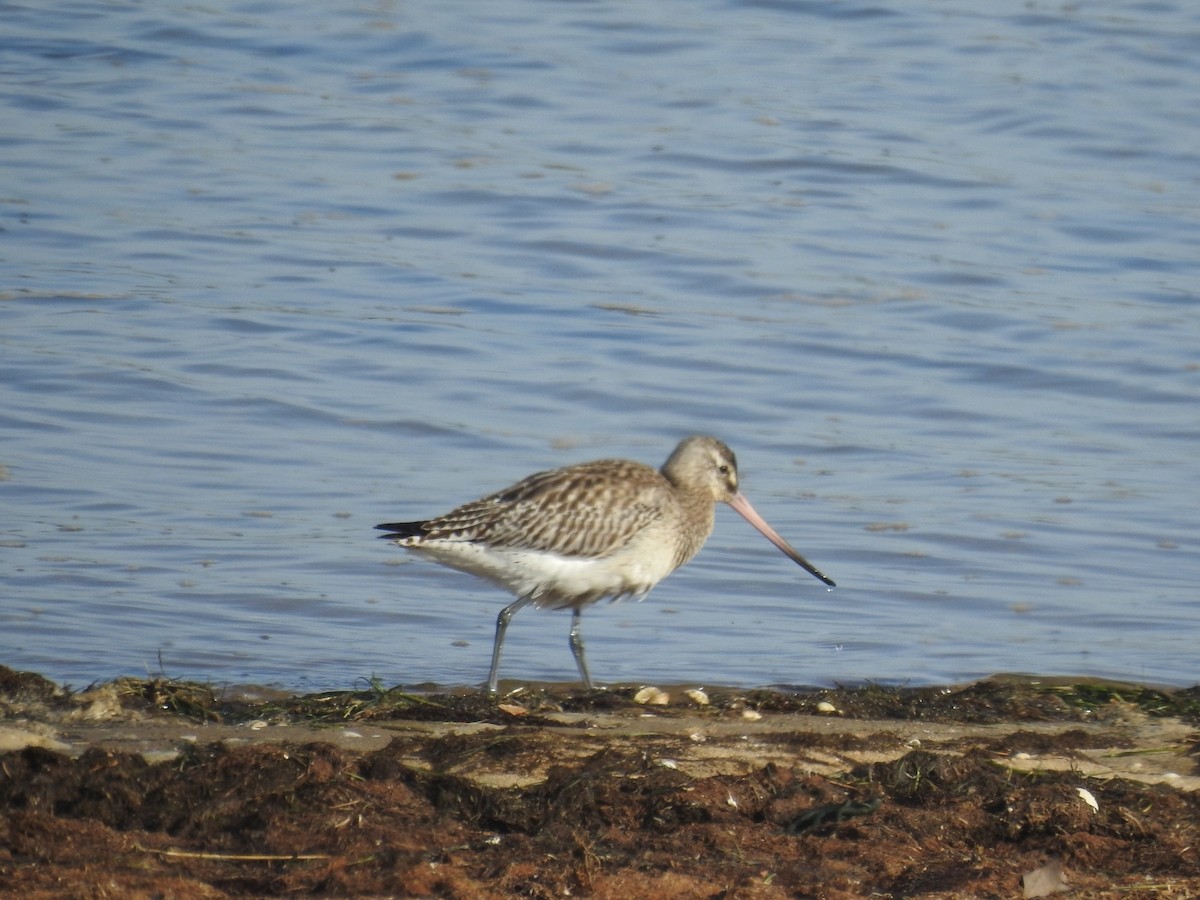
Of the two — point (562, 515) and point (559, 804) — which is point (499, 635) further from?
point (559, 804)

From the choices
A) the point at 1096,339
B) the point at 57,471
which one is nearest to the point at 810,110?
the point at 1096,339

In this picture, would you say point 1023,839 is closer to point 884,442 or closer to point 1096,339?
point 884,442

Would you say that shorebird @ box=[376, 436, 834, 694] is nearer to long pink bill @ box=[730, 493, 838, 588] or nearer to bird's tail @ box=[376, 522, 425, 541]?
bird's tail @ box=[376, 522, 425, 541]

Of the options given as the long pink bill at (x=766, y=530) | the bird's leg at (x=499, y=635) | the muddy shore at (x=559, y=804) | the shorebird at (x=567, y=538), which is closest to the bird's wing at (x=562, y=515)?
the shorebird at (x=567, y=538)

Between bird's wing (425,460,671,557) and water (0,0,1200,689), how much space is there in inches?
27.9

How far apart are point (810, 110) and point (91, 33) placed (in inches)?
323

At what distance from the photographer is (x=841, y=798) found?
5738 millimetres

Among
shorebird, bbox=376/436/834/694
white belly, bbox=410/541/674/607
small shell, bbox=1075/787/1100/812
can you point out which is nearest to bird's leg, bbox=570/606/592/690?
shorebird, bbox=376/436/834/694

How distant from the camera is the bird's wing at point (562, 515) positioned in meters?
8.24

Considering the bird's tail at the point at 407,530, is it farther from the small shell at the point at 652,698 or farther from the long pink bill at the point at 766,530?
the long pink bill at the point at 766,530

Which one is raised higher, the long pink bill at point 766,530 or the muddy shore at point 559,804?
the muddy shore at point 559,804

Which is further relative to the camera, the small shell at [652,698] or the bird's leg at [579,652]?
the bird's leg at [579,652]

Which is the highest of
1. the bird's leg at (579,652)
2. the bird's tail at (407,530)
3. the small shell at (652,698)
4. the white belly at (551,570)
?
the bird's tail at (407,530)

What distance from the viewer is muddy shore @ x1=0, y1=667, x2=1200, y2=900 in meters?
4.98
